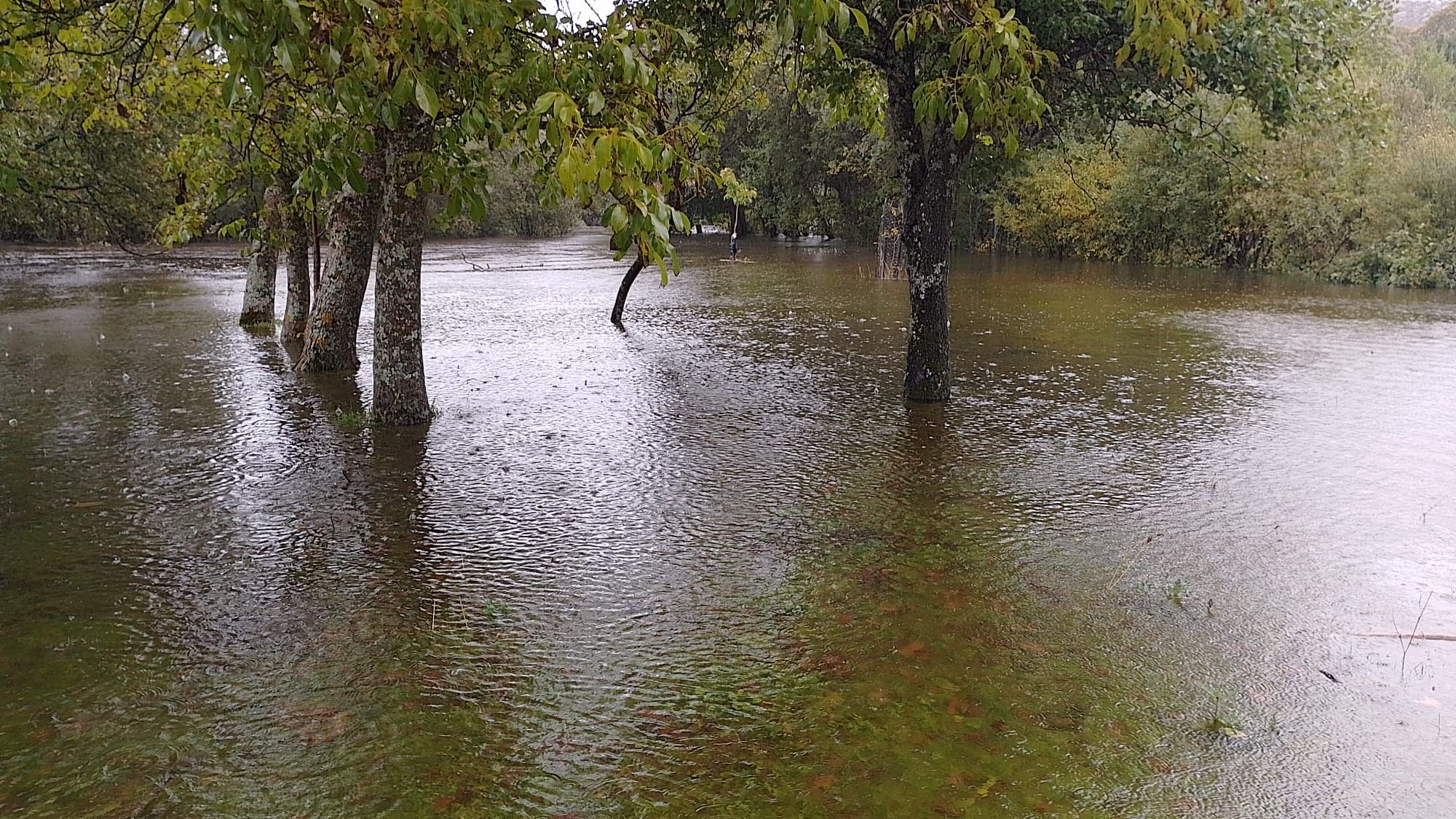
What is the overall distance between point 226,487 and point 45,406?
4458 mm

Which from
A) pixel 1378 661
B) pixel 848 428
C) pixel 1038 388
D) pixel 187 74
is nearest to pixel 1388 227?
pixel 1038 388

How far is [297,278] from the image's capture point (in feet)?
46.6

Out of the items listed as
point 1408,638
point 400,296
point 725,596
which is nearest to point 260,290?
point 400,296

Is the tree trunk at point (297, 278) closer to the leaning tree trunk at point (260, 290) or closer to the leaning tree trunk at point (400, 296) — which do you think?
the leaning tree trunk at point (260, 290)

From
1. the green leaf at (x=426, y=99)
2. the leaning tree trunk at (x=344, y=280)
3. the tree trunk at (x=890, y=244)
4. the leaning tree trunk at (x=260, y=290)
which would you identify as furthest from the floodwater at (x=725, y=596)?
the tree trunk at (x=890, y=244)

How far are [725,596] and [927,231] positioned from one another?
626cm

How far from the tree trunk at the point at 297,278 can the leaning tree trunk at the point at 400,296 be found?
482cm

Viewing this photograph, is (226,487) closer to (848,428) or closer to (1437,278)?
(848,428)

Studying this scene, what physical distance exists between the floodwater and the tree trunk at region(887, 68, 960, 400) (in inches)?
22.0

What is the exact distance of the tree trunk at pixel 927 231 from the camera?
10.5 meters

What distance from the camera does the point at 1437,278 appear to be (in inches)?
1113

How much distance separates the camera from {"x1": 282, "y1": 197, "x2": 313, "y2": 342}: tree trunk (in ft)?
45.5

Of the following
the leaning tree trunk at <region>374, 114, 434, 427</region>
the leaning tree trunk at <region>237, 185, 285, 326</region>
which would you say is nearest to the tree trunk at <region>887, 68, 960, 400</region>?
Result: the leaning tree trunk at <region>374, 114, 434, 427</region>

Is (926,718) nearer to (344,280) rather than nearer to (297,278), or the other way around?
(344,280)
